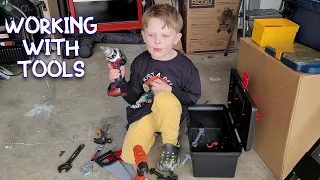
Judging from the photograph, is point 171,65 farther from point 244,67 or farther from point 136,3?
point 136,3

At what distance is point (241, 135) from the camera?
1297 millimetres

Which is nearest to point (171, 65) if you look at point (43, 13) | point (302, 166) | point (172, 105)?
point (172, 105)

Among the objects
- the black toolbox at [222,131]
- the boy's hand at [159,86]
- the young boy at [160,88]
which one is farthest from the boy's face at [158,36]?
the black toolbox at [222,131]

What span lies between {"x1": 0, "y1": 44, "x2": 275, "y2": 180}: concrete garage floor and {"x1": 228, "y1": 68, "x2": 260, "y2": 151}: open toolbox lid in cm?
16

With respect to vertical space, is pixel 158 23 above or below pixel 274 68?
above

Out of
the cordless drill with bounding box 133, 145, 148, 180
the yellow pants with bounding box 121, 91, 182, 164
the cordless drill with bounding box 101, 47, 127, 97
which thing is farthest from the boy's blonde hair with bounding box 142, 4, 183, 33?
the cordless drill with bounding box 133, 145, 148, 180

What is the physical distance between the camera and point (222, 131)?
146 cm

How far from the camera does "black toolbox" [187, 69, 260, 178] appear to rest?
118 centimetres

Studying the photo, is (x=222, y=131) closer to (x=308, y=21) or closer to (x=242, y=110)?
(x=242, y=110)

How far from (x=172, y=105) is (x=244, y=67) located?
48 cm

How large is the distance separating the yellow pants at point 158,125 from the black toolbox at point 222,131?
0.32 ft

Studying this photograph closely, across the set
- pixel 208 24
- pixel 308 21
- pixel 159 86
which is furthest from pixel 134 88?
pixel 208 24

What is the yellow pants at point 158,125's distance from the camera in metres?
1.22

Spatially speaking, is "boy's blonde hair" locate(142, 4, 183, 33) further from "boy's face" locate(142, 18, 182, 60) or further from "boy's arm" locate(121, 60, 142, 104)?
"boy's arm" locate(121, 60, 142, 104)
